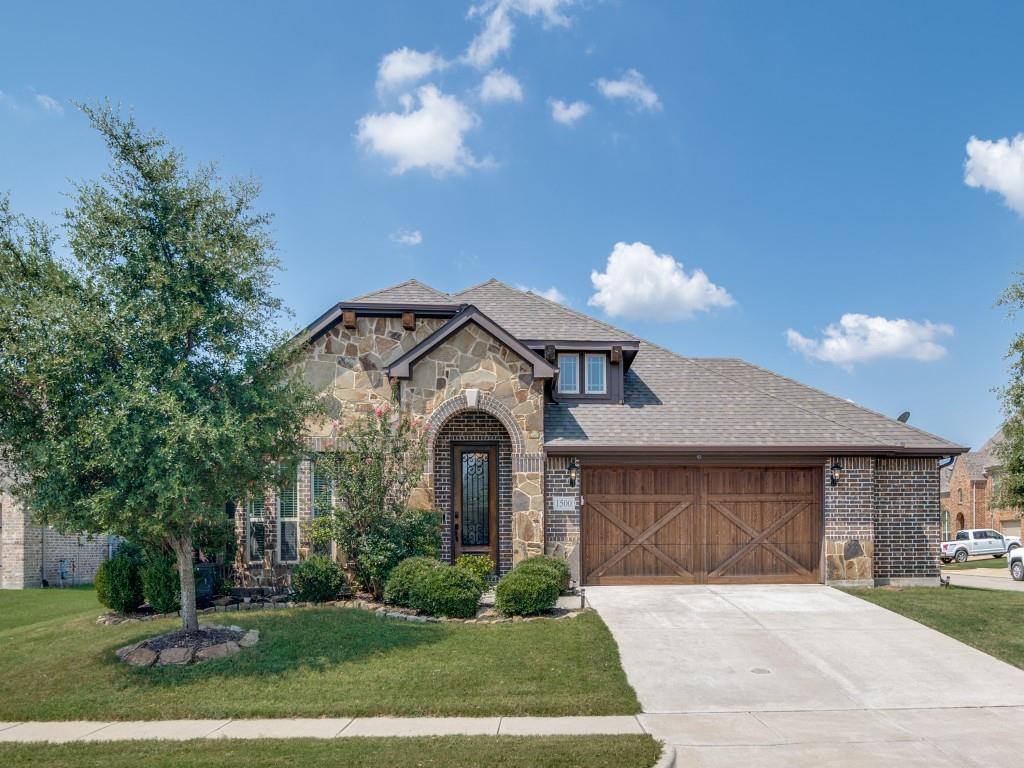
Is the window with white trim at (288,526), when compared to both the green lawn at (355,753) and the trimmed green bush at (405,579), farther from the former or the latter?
the green lawn at (355,753)

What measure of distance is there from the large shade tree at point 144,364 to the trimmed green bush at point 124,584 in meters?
2.50

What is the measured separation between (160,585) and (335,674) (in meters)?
5.26

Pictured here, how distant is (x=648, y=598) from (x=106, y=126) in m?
12.0

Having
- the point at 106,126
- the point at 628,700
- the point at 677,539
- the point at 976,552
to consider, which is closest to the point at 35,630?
the point at 106,126

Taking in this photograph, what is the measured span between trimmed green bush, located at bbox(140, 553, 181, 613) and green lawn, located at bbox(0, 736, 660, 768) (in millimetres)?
5497

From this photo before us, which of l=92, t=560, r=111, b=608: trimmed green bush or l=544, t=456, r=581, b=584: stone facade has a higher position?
l=544, t=456, r=581, b=584: stone facade

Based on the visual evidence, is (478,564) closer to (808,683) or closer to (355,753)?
(808,683)

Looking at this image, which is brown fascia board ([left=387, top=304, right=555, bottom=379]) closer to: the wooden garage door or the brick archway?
the brick archway

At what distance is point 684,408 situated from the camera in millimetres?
16688

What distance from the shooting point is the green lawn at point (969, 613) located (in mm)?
11195

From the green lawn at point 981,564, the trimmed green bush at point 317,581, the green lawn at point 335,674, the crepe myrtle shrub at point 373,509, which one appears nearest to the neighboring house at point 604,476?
the crepe myrtle shrub at point 373,509

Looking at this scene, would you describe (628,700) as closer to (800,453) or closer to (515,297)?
(800,453)

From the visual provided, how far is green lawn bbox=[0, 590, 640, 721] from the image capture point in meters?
8.45

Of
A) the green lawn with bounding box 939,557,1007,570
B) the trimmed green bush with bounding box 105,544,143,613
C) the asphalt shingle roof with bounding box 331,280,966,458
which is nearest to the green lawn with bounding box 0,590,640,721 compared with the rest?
the trimmed green bush with bounding box 105,544,143,613
